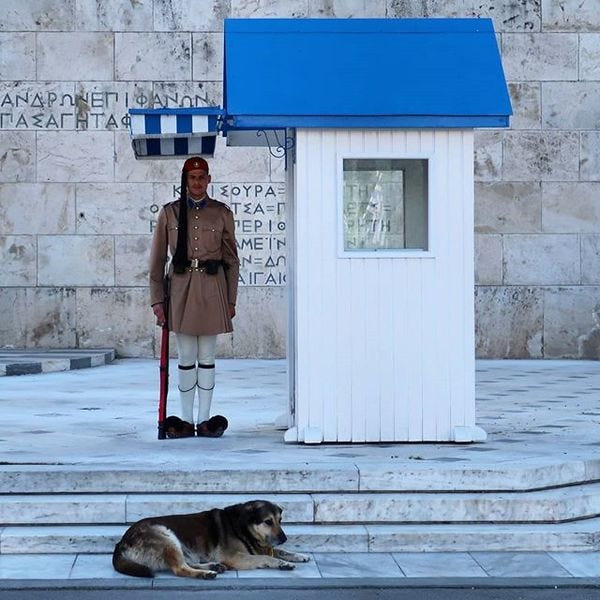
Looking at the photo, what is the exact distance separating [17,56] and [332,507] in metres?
11.1

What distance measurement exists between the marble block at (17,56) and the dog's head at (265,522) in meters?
11.6

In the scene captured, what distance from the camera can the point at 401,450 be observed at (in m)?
9.72

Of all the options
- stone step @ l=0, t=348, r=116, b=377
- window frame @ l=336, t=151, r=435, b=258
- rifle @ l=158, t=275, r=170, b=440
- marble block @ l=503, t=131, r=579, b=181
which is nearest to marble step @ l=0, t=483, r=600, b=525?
rifle @ l=158, t=275, r=170, b=440

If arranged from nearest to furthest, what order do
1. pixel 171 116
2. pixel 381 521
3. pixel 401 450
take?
pixel 381 521 → pixel 401 450 → pixel 171 116

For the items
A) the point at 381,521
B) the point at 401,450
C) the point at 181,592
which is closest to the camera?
the point at 181,592

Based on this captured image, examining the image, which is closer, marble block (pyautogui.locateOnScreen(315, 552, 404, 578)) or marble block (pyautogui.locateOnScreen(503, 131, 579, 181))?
marble block (pyautogui.locateOnScreen(315, 552, 404, 578))

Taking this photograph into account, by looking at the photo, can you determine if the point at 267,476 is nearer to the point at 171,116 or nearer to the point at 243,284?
the point at 171,116

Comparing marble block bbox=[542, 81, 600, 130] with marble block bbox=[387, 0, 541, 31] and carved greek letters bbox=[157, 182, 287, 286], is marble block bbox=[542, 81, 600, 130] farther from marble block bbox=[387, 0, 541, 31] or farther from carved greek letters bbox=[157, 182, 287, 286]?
carved greek letters bbox=[157, 182, 287, 286]

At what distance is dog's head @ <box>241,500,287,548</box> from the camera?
7590 mm

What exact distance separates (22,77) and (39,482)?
410 inches

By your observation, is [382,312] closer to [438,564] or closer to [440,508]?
[440,508]

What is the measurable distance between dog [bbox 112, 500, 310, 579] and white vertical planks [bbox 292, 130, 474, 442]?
90.4 inches

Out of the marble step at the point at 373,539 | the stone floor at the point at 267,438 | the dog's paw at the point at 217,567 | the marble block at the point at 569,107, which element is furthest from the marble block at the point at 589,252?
the dog's paw at the point at 217,567

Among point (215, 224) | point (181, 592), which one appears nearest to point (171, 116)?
point (215, 224)
